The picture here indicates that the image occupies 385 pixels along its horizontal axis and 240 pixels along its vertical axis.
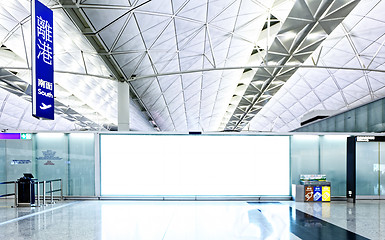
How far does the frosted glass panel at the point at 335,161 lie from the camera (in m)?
16.7

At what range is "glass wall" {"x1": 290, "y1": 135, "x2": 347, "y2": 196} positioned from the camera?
54.6 ft

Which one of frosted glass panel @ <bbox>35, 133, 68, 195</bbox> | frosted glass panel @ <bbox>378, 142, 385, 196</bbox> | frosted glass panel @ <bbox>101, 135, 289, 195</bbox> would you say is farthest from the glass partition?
frosted glass panel @ <bbox>378, 142, 385, 196</bbox>

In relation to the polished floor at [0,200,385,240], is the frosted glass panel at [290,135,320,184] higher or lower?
higher

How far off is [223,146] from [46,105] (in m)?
9.44

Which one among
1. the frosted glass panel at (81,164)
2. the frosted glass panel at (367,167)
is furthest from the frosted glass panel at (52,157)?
the frosted glass panel at (367,167)

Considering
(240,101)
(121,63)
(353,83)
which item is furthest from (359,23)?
(240,101)

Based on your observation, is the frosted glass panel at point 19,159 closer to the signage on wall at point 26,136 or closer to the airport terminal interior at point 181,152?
the airport terminal interior at point 181,152

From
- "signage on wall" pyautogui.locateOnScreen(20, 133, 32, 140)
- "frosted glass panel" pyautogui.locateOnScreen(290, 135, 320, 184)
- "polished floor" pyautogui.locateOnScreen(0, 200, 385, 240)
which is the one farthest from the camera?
"frosted glass panel" pyautogui.locateOnScreen(290, 135, 320, 184)

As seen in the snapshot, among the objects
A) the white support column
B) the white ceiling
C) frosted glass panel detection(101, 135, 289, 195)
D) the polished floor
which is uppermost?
the white ceiling

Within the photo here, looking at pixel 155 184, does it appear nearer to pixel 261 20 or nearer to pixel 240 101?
pixel 261 20

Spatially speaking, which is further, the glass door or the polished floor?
the glass door

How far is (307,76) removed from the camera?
107ft

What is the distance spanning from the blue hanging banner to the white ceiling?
137 inches

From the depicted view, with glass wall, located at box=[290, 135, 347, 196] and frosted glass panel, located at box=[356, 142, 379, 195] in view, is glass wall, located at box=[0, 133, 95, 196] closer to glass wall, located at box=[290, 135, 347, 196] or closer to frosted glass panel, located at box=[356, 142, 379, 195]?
glass wall, located at box=[290, 135, 347, 196]
